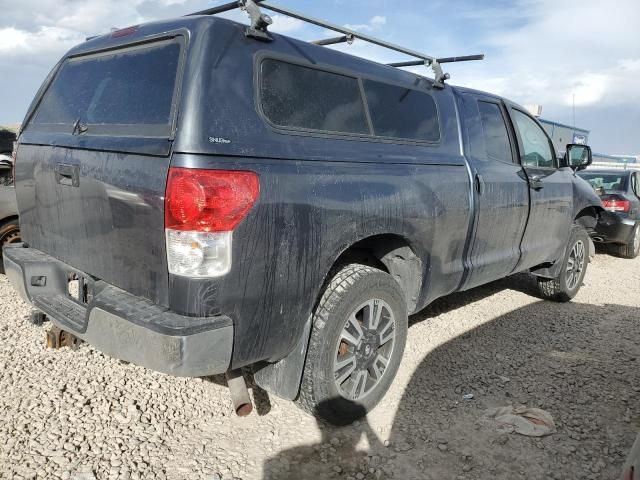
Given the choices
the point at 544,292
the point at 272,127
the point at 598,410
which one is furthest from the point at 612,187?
the point at 272,127

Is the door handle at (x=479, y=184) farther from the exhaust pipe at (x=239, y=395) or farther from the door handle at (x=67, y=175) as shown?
the door handle at (x=67, y=175)

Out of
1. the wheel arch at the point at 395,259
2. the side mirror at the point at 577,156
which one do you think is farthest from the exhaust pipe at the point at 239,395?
the side mirror at the point at 577,156

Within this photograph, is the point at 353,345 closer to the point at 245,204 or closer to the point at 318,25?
the point at 245,204

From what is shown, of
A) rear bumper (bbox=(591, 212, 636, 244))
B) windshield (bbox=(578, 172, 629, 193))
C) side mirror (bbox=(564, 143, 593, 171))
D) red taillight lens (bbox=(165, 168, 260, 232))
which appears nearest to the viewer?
red taillight lens (bbox=(165, 168, 260, 232))

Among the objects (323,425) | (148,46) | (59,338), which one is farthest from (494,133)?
(59,338)

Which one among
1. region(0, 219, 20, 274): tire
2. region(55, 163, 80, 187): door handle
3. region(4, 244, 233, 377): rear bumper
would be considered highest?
region(55, 163, 80, 187): door handle

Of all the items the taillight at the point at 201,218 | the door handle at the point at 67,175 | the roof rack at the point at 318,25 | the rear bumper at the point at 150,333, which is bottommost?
the rear bumper at the point at 150,333

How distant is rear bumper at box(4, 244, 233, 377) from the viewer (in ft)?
6.55

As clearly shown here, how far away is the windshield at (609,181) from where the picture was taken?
8.66 meters

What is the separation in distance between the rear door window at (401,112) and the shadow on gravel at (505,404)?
168 cm

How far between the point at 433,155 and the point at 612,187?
6.98 meters

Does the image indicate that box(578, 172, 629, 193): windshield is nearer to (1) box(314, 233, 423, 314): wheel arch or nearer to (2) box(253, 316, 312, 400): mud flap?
(1) box(314, 233, 423, 314): wheel arch

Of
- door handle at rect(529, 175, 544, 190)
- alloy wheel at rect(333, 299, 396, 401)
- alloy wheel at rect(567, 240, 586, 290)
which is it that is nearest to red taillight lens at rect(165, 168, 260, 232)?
alloy wheel at rect(333, 299, 396, 401)

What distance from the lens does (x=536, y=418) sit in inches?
118
